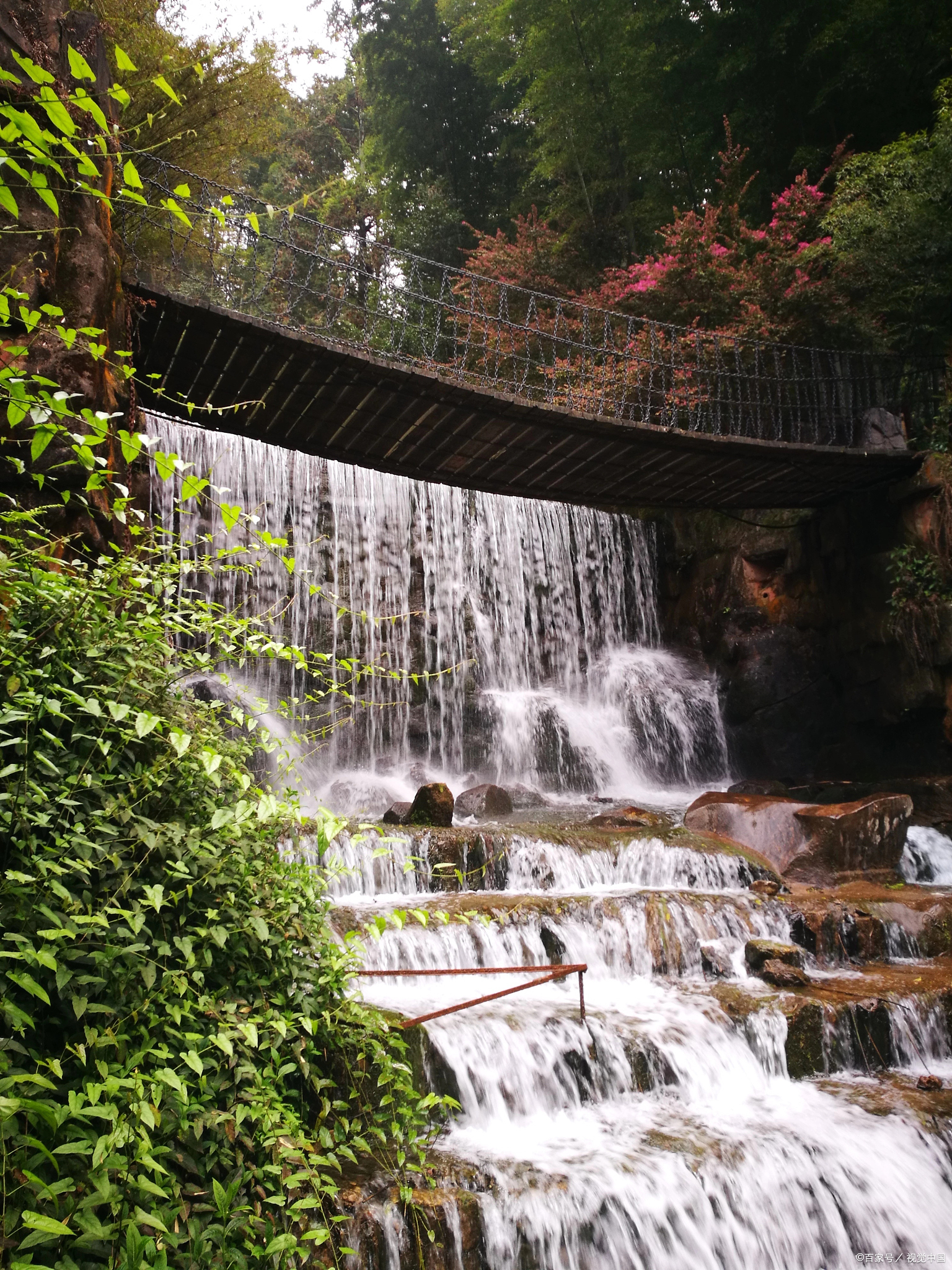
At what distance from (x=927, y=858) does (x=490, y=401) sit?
6230mm

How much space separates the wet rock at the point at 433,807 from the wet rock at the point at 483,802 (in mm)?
1910

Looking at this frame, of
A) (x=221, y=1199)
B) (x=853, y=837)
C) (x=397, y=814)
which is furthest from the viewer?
(x=397, y=814)

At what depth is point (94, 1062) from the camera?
7.43 ft

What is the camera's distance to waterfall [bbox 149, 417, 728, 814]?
11.7m

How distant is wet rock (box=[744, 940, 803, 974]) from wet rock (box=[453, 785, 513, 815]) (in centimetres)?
419

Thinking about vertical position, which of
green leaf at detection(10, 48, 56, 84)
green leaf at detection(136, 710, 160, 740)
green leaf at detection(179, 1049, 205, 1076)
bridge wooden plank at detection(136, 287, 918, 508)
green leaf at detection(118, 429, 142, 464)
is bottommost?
green leaf at detection(179, 1049, 205, 1076)

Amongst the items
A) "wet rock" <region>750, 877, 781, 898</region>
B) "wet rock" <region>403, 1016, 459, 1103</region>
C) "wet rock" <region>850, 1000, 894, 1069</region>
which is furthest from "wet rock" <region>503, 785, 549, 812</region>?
"wet rock" <region>403, 1016, 459, 1103</region>

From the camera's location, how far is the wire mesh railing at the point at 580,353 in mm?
8461

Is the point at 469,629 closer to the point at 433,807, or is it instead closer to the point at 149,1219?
the point at 433,807

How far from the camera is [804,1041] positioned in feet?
15.3

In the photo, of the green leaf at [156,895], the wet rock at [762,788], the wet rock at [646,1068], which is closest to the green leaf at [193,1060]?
the green leaf at [156,895]

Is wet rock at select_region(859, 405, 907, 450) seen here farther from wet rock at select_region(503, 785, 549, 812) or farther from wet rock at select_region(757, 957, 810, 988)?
wet rock at select_region(757, 957, 810, 988)

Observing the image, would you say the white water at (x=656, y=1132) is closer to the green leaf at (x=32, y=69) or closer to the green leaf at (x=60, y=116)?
the green leaf at (x=60, y=116)

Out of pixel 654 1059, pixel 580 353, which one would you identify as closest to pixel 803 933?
pixel 654 1059
